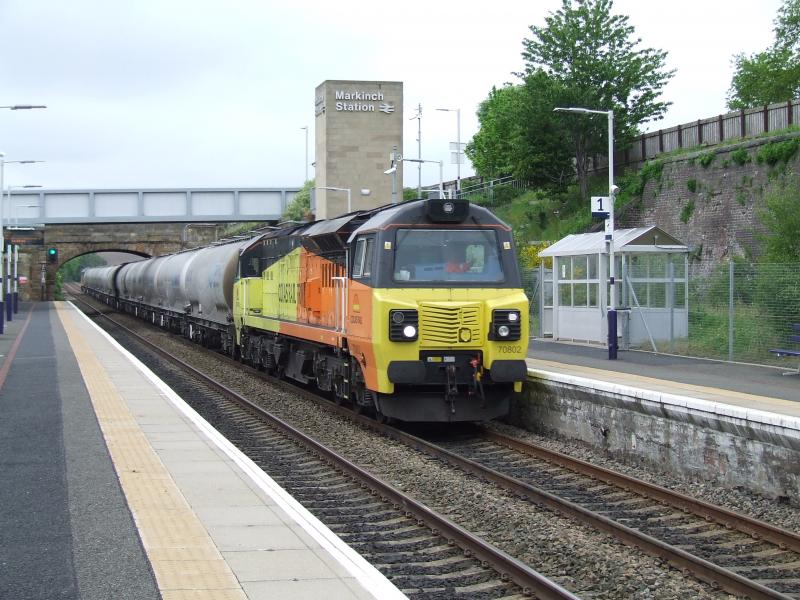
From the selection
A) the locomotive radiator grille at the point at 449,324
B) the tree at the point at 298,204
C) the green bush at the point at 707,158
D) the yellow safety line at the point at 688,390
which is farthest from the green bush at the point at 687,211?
the tree at the point at 298,204

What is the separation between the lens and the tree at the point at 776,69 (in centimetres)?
5853

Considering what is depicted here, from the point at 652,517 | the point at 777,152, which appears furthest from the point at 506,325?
the point at 777,152

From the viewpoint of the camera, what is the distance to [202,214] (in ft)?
217

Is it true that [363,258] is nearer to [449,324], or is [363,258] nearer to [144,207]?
[449,324]

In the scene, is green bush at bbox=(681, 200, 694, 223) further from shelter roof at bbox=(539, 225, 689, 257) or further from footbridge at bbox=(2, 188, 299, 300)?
footbridge at bbox=(2, 188, 299, 300)

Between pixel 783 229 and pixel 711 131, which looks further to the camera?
pixel 711 131

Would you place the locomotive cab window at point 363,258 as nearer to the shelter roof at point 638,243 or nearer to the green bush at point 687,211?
the shelter roof at point 638,243

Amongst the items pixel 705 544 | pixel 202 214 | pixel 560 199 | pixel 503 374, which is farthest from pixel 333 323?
pixel 202 214

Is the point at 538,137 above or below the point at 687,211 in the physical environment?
above

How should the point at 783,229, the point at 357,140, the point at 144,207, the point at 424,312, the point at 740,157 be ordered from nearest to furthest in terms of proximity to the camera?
the point at 424,312, the point at 783,229, the point at 740,157, the point at 144,207, the point at 357,140

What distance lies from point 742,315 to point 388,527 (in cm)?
1456

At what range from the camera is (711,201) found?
3978cm

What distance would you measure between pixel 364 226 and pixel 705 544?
299 inches

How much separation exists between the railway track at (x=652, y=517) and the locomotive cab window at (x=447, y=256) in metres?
2.30
